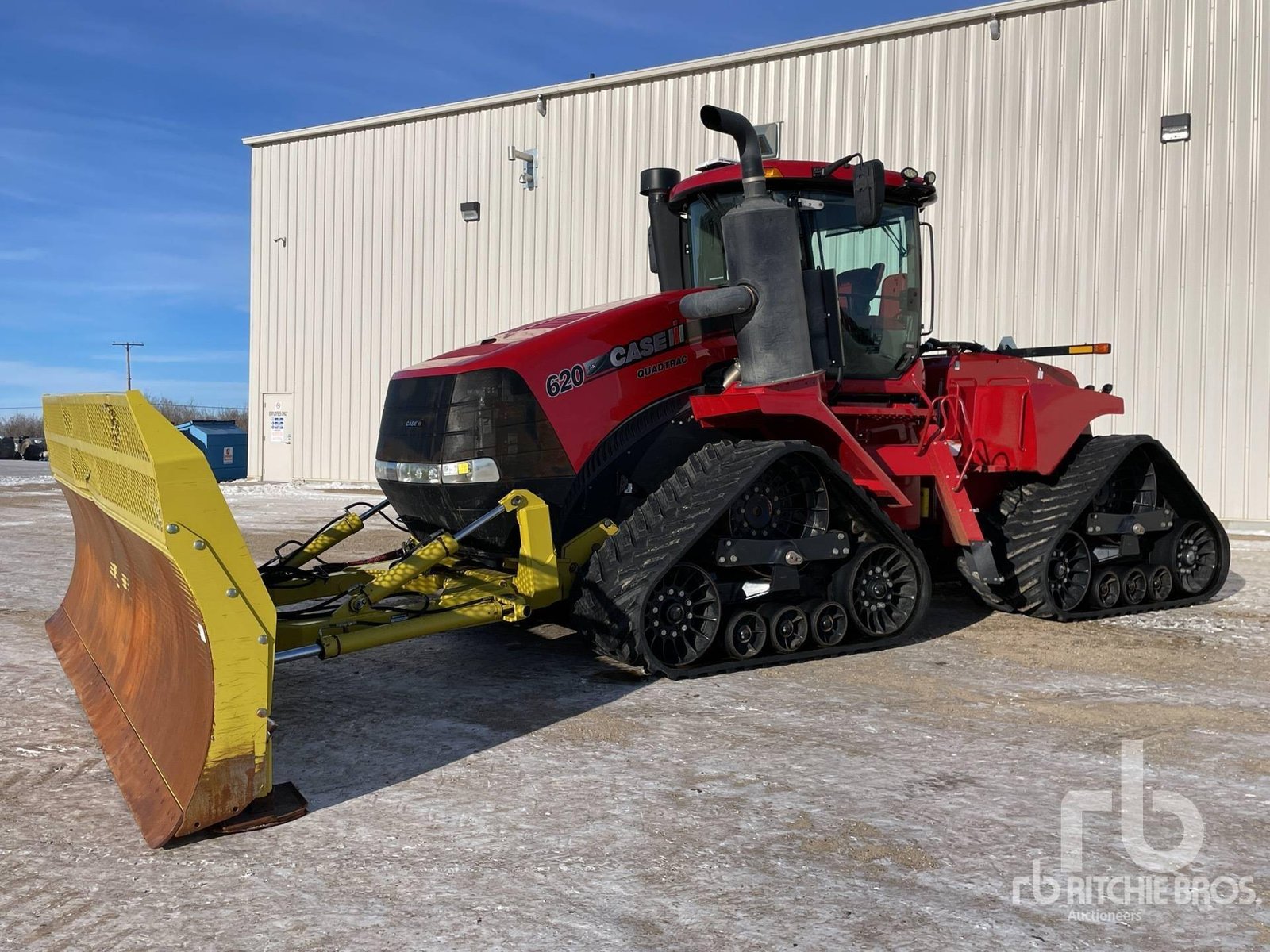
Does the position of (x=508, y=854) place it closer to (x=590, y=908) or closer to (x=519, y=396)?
(x=590, y=908)

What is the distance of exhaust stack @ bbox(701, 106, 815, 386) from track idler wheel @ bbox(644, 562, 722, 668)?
1.16 meters

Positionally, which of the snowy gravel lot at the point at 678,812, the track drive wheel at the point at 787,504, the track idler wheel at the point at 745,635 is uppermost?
the track drive wheel at the point at 787,504

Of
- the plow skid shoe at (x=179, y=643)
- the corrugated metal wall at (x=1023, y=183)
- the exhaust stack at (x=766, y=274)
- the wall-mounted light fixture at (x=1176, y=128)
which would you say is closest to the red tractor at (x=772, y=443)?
the exhaust stack at (x=766, y=274)

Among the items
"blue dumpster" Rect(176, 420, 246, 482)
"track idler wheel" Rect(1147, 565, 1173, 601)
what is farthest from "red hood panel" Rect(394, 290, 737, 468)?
"blue dumpster" Rect(176, 420, 246, 482)

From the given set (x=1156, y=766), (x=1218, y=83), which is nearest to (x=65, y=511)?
(x=1156, y=766)

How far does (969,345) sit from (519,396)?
3.53 metres

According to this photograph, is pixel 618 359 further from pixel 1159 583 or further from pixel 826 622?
pixel 1159 583

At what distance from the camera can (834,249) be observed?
245 inches

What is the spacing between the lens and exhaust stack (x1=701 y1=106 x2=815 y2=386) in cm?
568

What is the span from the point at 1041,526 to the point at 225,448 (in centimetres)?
2108

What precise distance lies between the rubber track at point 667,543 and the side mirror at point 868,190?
1206 millimetres

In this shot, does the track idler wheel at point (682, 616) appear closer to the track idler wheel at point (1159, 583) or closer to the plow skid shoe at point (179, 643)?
the plow skid shoe at point (179, 643)

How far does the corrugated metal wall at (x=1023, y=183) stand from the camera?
1304 cm

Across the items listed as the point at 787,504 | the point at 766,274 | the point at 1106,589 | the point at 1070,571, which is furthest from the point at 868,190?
Answer: the point at 1106,589
